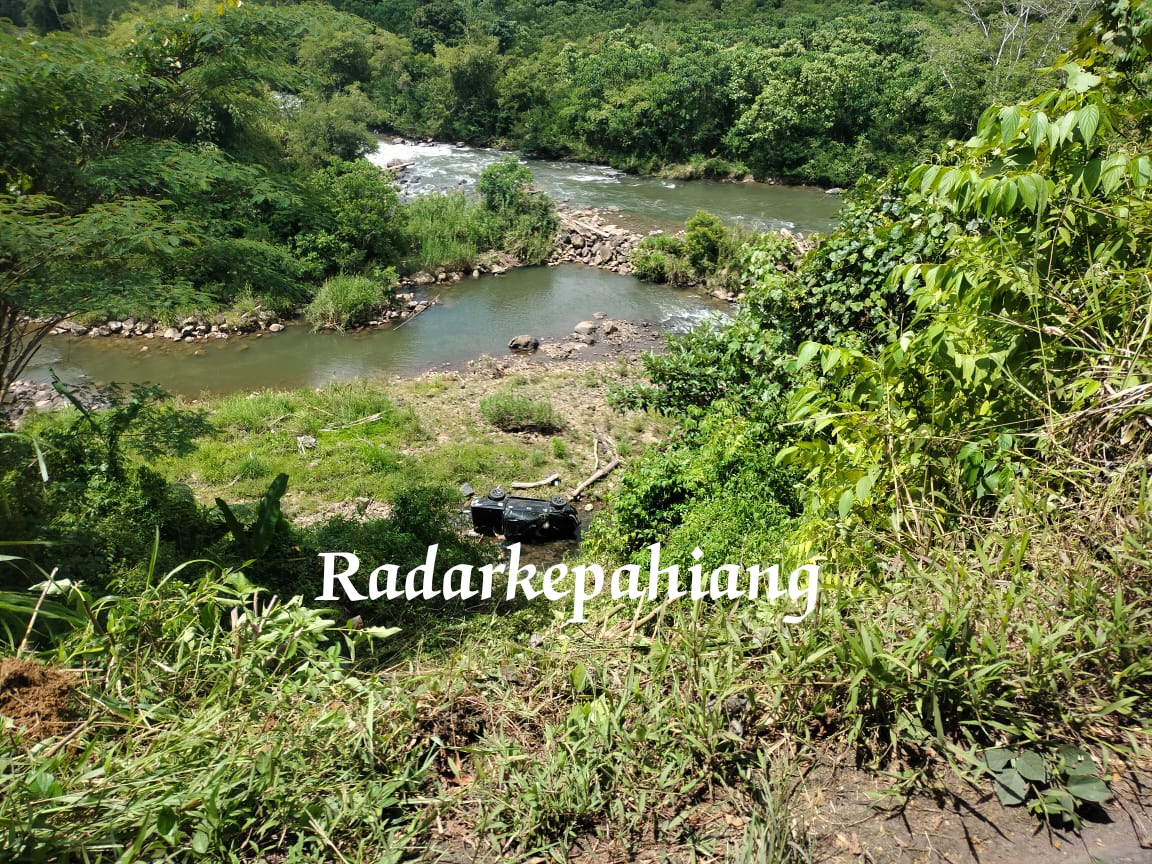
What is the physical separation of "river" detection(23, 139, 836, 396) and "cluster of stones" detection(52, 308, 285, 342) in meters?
0.19

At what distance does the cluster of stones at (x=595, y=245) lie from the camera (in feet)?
58.7

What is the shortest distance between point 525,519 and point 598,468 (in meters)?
1.90

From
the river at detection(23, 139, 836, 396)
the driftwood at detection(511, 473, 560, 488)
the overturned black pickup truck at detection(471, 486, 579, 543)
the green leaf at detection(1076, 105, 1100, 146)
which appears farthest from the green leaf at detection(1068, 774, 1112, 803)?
the river at detection(23, 139, 836, 396)

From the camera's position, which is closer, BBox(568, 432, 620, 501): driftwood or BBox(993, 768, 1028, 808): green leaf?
BBox(993, 768, 1028, 808): green leaf

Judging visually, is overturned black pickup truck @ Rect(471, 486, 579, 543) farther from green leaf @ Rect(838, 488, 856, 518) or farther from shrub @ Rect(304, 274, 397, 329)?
shrub @ Rect(304, 274, 397, 329)

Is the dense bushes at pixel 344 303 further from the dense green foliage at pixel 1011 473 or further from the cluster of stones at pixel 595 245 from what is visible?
the dense green foliage at pixel 1011 473

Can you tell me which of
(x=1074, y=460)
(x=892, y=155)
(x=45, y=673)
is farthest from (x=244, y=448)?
(x=892, y=155)

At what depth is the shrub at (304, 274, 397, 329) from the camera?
14.2m

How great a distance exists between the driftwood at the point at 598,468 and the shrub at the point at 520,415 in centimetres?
73

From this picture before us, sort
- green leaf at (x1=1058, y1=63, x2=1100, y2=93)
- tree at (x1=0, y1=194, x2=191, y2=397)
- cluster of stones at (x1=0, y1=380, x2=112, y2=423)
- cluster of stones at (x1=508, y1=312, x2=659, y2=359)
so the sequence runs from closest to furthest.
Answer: green leaf at (x1=1058, y1=63, x2=1100, y2=93) < tree at (x1=0, y1=194, x2=191, y2=397) < cluster of stones at (x1=0, y1=380, x2=112, y2=423) < cluster of stones at (x1=508, y1=312, x2=659, y2=359)

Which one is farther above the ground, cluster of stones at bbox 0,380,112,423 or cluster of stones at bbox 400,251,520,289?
cluster of stones at bbox 400,251,520,289

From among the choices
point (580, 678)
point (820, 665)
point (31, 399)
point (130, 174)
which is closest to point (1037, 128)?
point (820, 665)

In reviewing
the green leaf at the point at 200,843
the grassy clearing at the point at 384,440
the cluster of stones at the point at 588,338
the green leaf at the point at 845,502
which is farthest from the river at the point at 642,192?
the green leaf at the point at 200,843

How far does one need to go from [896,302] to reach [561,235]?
1507 cm
